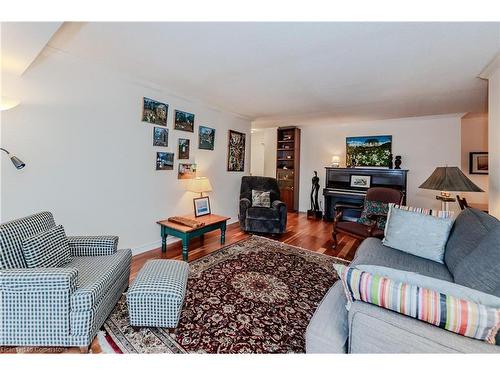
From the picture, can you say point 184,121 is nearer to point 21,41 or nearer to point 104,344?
point 21,41

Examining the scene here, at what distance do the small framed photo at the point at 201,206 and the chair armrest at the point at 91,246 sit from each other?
1709 millimetres

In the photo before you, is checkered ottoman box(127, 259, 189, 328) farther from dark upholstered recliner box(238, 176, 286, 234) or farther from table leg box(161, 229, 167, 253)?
dark upholstered recliner box(238, 176, 286, 234)

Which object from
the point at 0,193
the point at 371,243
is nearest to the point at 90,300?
the point at 0,193

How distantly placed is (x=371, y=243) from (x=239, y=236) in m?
2.27

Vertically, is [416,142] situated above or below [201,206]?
above

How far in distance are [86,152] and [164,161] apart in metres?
1.05

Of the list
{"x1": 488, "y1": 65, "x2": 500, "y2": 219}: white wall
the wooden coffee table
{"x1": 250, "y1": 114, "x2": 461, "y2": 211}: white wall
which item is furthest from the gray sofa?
{"x1": 250, "y1": 114, "x2": 461, "y2": 211}: white wall

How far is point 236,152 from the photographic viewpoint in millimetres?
5027

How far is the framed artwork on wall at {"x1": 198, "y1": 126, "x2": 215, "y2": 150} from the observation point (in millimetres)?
4145

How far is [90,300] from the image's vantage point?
1.46m

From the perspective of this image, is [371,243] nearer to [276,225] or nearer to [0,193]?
[276,225]

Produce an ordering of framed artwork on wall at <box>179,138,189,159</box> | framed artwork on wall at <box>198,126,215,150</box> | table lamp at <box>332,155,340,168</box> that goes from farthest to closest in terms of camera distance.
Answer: table lamp at <box>332,155,340,168</box>, framed artwork on wall at <box>198,126,215,150</box>, framed artwork on wall at <box>179,138,189,159</box>

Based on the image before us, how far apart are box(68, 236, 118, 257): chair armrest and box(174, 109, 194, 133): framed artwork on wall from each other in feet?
7.06

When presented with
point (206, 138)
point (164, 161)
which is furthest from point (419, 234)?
point (206, 138)
